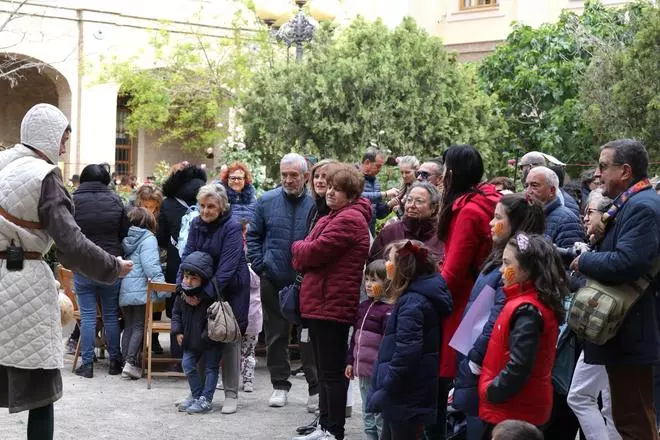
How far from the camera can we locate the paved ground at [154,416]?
27.9 ft

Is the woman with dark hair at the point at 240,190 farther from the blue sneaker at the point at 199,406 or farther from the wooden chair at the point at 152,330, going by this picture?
the blue sneaker at the point at 199,406

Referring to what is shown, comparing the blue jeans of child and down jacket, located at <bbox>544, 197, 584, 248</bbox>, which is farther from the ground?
down jacket, located at <bbox>544, 197, 584, 248</bbox>

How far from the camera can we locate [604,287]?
6191mm

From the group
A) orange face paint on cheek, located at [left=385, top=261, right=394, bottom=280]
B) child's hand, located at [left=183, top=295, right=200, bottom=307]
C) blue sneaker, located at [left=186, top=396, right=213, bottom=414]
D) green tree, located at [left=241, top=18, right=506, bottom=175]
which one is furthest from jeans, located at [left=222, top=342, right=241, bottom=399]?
green tree, located at [left=241, top=18, right=506, bottom=175]

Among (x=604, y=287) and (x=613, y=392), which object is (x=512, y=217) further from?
(x=613, y=392)

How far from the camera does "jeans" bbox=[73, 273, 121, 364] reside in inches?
429

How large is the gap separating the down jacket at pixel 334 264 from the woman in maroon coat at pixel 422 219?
0.63ft

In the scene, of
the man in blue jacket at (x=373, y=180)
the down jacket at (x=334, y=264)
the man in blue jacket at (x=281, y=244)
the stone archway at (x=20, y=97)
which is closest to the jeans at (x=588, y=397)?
the down jacket at (x=334, y=264)

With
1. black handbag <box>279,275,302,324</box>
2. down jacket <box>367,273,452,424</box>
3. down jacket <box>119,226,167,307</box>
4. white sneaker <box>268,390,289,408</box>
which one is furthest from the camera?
down jacket <box>119,226,167,307</box>

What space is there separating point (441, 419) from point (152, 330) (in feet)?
13.6

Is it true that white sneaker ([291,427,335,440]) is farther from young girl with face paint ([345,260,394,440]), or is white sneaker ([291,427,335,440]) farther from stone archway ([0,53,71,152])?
stone archway ([0,53,71,152])

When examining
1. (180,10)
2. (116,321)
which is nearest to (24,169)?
(116,321)

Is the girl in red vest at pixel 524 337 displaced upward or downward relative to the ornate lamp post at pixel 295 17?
downward

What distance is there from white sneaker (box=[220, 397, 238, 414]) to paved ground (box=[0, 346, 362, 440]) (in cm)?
6
